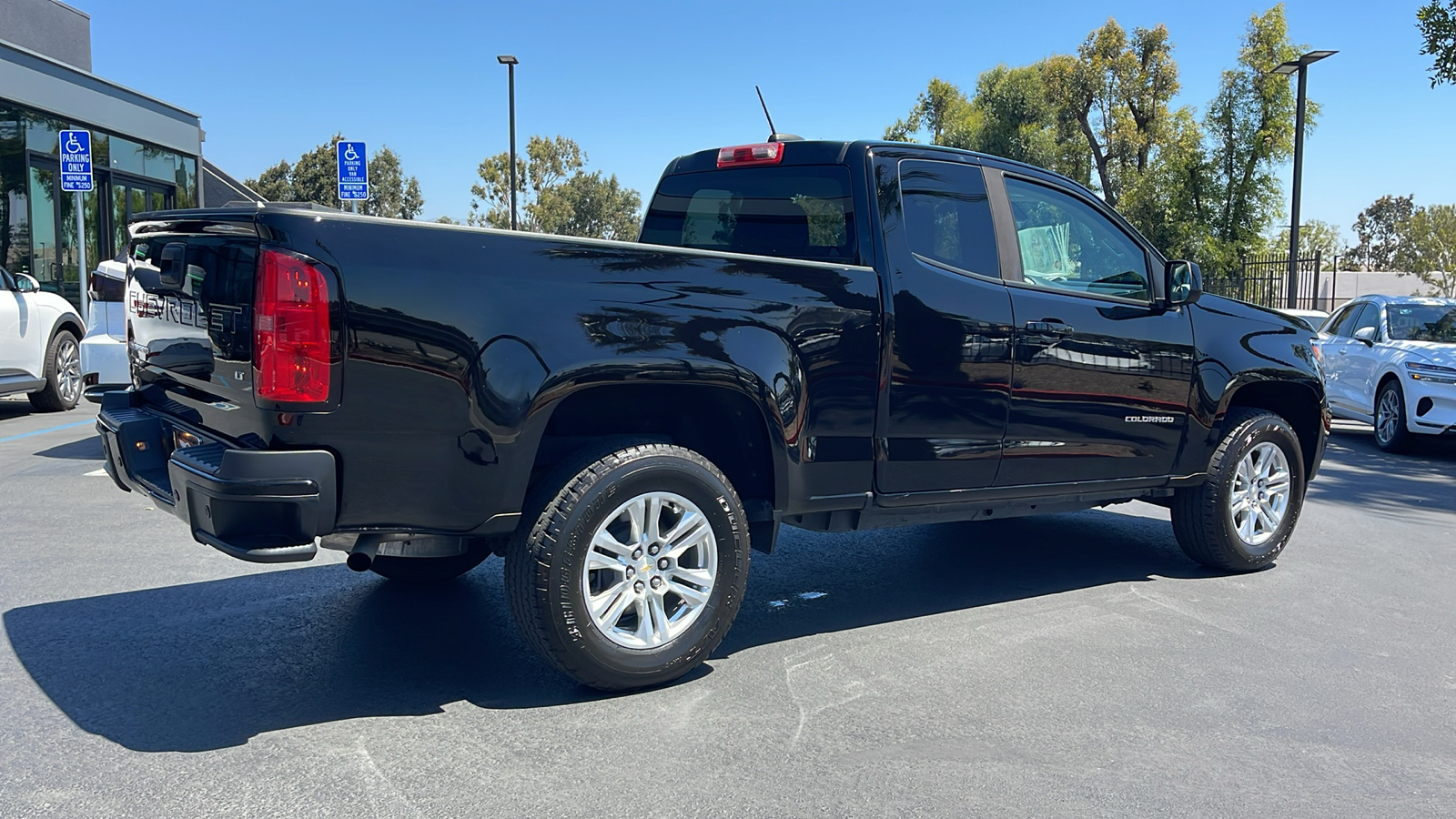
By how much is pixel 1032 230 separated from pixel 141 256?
3.78 m

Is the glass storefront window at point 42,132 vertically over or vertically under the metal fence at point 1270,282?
over

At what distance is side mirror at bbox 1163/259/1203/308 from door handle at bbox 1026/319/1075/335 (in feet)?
2.51

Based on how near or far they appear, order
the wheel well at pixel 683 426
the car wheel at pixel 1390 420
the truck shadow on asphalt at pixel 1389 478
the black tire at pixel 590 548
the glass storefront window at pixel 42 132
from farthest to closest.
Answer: the glass storefront window at pixel 42 132
the car wheel at pixel 1390 420
the truck shadow on asphalt at pixel 1389 478
the wheel well at pixel 683 426
the black tire at pixel 590 548

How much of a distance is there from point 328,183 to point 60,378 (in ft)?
182

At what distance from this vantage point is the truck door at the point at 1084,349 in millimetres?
5012

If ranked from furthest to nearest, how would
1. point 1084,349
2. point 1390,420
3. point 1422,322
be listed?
point 1422,322, point 1390,420, point 1084,349

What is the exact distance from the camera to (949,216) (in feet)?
16.1

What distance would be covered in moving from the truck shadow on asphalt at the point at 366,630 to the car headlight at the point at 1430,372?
242 inches

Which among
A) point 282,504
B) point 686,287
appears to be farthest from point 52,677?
point 686,287

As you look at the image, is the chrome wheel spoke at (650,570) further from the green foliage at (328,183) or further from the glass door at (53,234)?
the green foliage at (328,183)

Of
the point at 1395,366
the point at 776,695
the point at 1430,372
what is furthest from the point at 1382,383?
the point at 776,695

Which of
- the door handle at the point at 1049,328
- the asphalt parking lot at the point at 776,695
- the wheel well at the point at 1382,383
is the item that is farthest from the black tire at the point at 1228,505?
the wheel well at the point at 1382,383

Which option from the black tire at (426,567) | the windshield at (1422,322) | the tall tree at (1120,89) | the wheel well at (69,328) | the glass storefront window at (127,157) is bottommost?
the black tire at (426,567)

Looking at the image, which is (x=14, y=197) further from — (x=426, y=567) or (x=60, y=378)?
(x=426, y=567)
